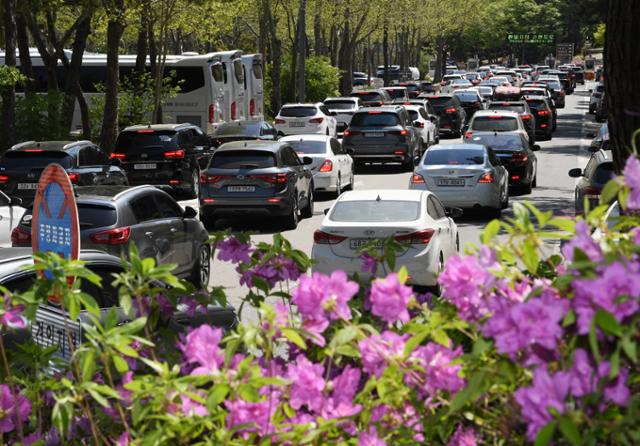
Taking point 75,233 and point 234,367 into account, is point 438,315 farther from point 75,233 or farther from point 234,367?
point 75,233

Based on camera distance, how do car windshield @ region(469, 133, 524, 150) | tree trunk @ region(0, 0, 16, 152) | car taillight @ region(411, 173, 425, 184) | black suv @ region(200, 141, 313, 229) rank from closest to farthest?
black suv @ region(200, 141, 313, 229) < car taillight @ region(411, 173, 425, 184) < car windshield @ region(469, 133, 524, 150) < tree trunk @ region(0, 0, 16, 152)

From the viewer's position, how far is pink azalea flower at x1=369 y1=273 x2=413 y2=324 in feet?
12.3

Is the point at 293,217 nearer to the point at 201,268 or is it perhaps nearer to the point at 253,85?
the point at 201,268

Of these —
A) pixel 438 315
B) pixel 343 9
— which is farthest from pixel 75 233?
pixel 343 9

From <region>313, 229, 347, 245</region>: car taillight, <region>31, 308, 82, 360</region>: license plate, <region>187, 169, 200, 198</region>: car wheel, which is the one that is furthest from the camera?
<region>187, 169, 200, 198</region>: car wheel

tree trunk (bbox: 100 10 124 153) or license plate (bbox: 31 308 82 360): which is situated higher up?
license plate (bbox: 31 308 82 360)

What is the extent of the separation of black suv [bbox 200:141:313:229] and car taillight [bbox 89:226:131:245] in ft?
25.7

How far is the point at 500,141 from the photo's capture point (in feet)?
89.9

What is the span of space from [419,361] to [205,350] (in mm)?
628

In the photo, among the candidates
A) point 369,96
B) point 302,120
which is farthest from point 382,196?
point 369,96

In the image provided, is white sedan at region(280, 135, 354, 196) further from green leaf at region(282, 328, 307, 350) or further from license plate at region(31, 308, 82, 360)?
green leaf at region(282, 328, 307, 350)

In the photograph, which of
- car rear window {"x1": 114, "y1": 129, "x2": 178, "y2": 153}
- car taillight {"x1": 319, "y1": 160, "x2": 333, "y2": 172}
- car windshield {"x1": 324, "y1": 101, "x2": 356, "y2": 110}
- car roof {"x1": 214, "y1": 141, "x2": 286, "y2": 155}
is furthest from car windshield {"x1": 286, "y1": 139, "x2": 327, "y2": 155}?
car windshield {"x1": 324, "y1": 101, "x2": 356, "y2": 110}

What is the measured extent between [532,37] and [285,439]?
17263 cm

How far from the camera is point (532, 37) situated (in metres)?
172
